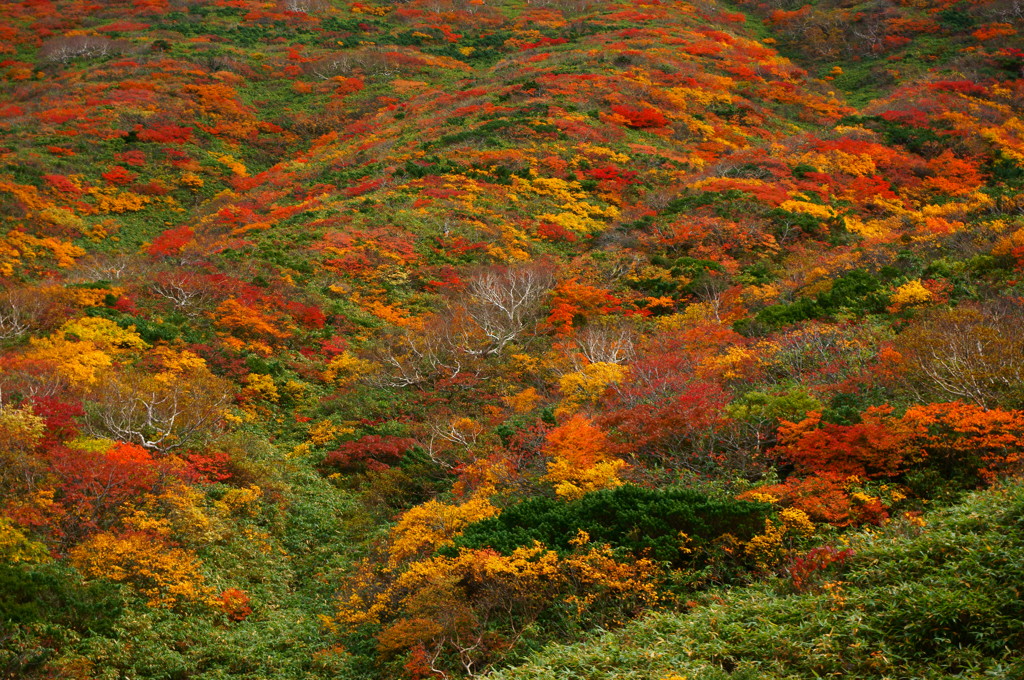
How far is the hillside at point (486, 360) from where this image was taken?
31.4ft

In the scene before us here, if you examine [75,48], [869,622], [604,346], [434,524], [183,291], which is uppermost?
[75,48]

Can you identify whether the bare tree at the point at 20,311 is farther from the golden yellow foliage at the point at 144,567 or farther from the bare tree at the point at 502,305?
the bare tree at the point at 502,305

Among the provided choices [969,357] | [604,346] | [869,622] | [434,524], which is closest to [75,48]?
A: [604,346]

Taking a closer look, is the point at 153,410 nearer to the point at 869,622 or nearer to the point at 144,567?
the point at 144,567

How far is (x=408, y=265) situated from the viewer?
1070 inches

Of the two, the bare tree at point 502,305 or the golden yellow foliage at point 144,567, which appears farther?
the bare tree at point 502,305

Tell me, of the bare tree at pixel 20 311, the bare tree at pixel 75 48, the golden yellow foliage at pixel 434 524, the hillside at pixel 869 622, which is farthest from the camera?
the bare tree at pixel 75 48

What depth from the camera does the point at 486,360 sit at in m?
20.5

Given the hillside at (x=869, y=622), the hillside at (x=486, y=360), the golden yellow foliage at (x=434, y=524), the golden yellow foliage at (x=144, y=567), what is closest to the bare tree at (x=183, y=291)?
the hillside at (x=486, y=360)

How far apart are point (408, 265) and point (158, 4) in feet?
200

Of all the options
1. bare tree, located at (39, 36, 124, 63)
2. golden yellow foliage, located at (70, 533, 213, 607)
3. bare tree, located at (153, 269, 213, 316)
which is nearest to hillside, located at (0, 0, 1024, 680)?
golden yellow foliage, located at (70, 533, 213, 607)

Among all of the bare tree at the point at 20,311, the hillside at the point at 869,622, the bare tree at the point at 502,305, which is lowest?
the bare tree at the point at 502,305

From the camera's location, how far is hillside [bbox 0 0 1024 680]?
9586mm

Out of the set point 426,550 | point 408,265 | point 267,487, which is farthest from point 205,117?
point 426,550
